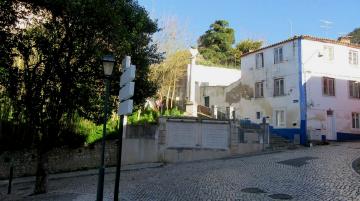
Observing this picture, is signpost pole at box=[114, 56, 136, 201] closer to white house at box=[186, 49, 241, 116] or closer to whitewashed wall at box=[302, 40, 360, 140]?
whitewashed wall at box=[302, 40, 360, 140]

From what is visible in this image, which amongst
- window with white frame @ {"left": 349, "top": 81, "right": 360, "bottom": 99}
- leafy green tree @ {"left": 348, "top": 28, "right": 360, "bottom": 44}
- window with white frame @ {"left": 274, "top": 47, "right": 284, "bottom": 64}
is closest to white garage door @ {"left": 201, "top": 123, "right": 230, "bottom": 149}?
window with white frame @ {"left": 274, "top": 47, "right": 284, "bottom": 64}

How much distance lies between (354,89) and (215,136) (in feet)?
46.8

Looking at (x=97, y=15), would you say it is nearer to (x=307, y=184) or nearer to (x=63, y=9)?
(x=63, y=9)

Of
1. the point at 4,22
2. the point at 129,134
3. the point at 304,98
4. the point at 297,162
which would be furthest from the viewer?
the point at 304,98

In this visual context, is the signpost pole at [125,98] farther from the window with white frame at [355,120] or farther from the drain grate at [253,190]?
the window with white frame at [355,120]

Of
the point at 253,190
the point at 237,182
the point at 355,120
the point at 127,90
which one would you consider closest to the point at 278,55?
the point at 355,120

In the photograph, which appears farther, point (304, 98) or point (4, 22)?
point (304, 98)

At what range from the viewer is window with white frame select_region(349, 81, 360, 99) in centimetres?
3116

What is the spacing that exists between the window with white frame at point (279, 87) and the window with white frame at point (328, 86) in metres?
2.98

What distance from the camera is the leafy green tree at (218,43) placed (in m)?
50.1

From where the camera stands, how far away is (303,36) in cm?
2919

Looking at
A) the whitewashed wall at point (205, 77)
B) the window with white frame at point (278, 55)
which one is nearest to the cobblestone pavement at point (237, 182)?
the window with white frame at point (278, 55)

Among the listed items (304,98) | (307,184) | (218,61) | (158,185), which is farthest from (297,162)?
(218,61)

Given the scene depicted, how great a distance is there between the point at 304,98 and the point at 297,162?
35.0 feet
